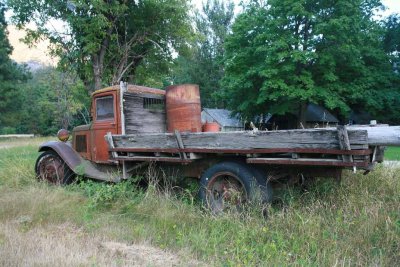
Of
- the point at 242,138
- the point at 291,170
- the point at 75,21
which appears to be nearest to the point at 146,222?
the point at 242,138

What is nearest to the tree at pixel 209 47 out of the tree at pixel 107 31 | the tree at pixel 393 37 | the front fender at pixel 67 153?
the tree at pixel 393 37

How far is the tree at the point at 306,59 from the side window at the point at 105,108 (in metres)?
15.7

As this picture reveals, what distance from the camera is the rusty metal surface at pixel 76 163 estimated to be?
6.70m

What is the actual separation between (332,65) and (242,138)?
65.5 ft

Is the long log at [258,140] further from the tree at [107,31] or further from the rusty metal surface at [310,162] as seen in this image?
the tree at [107,31]

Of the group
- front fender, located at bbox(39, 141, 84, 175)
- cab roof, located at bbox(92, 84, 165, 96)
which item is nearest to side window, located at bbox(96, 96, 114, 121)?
cab roof, located at bbox(92, 84, 165, 96)

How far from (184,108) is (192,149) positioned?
1.88m

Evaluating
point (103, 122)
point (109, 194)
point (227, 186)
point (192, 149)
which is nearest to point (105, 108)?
point (103, 122)

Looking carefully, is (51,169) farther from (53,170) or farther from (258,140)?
(258,140)

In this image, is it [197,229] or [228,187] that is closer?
[197,229]

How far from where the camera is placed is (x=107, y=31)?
13.7 metres

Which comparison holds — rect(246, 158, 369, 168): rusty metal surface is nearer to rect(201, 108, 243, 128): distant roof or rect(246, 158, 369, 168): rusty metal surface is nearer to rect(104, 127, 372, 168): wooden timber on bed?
rect(104, 127, 372, 168): wooden timber on bed

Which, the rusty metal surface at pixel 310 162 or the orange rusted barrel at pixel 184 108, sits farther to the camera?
the orange rusted barrel at pixel 184 108

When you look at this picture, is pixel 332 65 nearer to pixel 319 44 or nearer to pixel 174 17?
pixel 319 44
